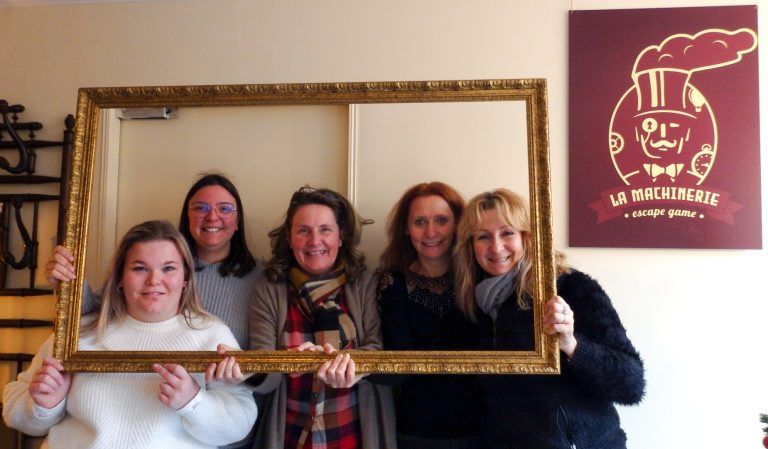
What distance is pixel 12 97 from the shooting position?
246 centimetres

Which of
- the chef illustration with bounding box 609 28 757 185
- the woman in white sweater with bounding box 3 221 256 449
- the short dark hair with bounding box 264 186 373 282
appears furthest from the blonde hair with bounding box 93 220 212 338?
the chef illustration with bounding box 609 28 757 185

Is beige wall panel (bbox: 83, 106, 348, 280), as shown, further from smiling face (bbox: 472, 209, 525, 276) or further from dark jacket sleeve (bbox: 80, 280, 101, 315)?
smiling face (bbox: 472, 209, 525, 276)

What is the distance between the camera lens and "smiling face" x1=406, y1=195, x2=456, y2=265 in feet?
5.83

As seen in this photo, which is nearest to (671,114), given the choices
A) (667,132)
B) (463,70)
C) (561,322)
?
(667,132)

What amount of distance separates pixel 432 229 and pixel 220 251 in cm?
71

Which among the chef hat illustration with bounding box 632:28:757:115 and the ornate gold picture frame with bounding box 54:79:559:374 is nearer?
the ornate gold picture frame with bounding box 54:79:559:374

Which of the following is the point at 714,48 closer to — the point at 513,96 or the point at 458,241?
the point at 513,96

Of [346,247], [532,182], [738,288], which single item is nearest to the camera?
[532,182]

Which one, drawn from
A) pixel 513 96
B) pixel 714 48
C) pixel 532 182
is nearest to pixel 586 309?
pixel 532 182

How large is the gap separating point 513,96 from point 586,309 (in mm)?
703

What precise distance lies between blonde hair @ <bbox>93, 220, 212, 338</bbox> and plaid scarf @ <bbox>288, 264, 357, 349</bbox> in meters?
0.32

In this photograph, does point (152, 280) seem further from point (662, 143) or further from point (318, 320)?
point (662, 143)

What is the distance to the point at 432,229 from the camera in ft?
5.85

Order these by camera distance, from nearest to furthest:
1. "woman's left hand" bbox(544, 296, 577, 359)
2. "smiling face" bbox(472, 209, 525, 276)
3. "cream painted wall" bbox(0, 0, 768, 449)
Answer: "woman's left hand" bbox(544, 296, 577, 359), "smiling face" bbox(472, 209, 525, 276), "cream painted wall" bbox(0, 0, 768, 449)
